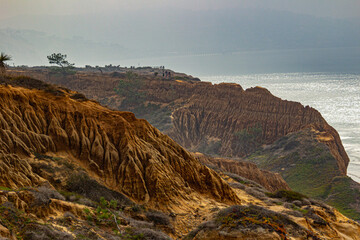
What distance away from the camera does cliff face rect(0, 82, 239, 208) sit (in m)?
20.1

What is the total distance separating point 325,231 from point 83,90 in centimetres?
8298

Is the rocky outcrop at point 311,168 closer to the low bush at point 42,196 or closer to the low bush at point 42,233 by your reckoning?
the low bush at point 42,196

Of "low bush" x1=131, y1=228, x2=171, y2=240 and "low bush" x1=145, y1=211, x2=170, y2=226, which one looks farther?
"low bush" x1=145, y1=211, x2=170, y2=226

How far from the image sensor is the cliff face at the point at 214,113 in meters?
73.8

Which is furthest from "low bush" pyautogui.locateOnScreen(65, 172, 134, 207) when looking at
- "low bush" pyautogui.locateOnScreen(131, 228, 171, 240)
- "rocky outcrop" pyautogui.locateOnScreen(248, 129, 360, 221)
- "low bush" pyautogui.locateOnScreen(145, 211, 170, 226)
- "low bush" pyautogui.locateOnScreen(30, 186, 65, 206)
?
"rocky outcrop" pyautogui.locateOnScreen(248, 129, 360, 221)

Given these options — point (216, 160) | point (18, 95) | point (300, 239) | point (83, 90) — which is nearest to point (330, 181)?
point (216, 160)

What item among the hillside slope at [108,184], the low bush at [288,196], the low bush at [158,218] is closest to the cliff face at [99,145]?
the hillside slope at [108,184]

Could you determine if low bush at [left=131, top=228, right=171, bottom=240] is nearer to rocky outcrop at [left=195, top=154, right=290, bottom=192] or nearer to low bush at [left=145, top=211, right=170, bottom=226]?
low bush at [left=145, top=211, right=170, bottom=226]

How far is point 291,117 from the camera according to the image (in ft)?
243

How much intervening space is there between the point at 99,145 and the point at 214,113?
61994 mm

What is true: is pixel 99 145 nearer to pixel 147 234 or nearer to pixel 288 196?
pixel 147 234

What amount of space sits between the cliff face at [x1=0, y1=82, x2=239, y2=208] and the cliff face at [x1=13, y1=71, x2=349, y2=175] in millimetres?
47911

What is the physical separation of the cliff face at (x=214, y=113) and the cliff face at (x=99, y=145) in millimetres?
47911

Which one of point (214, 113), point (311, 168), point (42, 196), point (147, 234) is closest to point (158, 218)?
point (147, 234)
